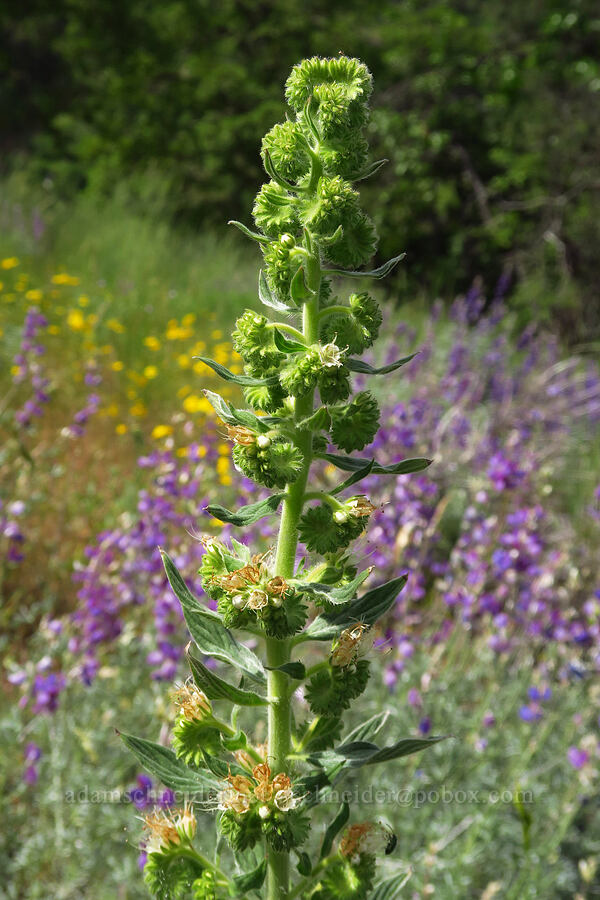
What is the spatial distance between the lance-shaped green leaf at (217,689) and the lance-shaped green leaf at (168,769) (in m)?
0.10

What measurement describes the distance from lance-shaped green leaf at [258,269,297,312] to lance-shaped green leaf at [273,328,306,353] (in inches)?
2.8

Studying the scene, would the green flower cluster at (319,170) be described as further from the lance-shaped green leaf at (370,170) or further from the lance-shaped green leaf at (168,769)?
the lance-shaped green leaf at (168,769)

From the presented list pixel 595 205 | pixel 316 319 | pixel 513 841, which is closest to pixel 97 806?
pixel 513 841

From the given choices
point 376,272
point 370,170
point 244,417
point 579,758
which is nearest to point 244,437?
point 244,417

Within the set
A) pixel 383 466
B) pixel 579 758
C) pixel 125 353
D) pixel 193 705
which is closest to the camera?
pixel 383 466

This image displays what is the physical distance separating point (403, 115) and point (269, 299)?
38.0ft

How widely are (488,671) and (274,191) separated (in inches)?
103

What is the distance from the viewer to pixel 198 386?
232 inches

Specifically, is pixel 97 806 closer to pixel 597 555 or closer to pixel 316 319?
pixel 316 319

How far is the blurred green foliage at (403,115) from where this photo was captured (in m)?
10.8

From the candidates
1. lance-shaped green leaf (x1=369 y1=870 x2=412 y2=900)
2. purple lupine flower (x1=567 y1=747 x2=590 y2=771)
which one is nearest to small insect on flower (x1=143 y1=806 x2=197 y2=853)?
lance-shaped green leaf (x1=369 y1=870 x2=412 y2=900)

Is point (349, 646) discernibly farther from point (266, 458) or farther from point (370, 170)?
point (370, 170)

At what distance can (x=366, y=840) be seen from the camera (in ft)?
3.38

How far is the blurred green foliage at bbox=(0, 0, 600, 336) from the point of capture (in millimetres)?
10781
